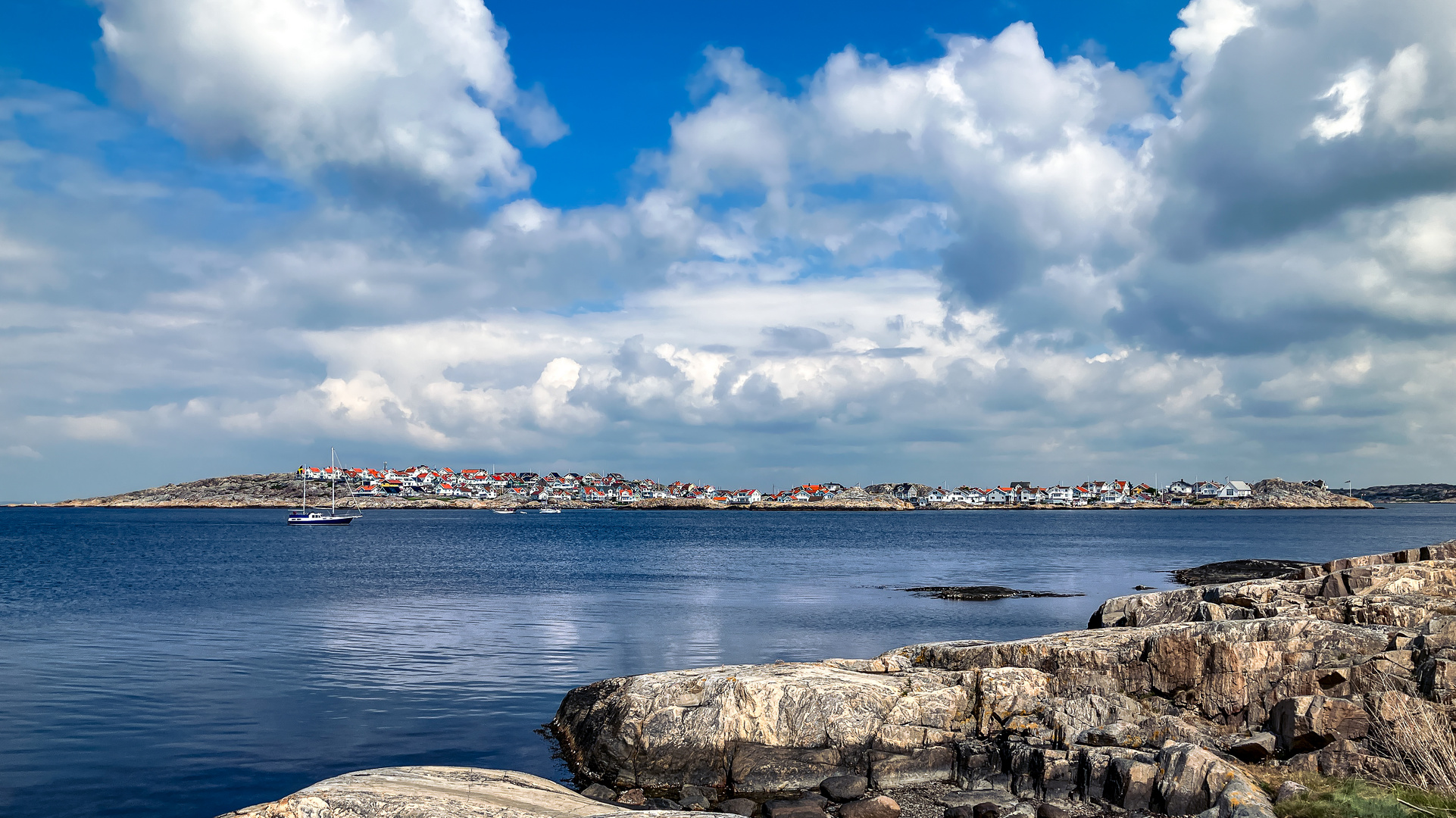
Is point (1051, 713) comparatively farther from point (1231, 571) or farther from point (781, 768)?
point (1231, 571)

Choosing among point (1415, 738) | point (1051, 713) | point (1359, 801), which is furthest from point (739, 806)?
point (1415, 738)

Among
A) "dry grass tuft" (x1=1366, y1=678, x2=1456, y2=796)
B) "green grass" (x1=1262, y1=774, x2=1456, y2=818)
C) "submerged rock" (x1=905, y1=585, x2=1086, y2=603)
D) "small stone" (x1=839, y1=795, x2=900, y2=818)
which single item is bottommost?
"submerged rock" (x1=905, y1=585, x2=1086, y2=603)

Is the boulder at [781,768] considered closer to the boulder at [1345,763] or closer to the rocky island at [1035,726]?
the rocky island at [1035,726]

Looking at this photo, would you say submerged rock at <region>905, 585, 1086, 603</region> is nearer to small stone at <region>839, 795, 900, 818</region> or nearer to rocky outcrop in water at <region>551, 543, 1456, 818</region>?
rocky outcrop in water at <region>551, 543, 1456, 818</region>

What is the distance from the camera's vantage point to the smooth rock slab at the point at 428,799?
1034 centimetres

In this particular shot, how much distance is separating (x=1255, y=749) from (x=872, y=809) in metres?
7.23

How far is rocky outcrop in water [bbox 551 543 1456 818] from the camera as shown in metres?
15.9

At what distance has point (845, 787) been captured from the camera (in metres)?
17.0

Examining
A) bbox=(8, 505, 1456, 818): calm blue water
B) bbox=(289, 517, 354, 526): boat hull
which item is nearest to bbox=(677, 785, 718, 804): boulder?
bbox=(8, 505, 1456, 818): calm blue water

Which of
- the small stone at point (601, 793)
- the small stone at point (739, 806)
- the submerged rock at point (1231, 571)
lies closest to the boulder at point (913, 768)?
the small stone at point (739, 806)

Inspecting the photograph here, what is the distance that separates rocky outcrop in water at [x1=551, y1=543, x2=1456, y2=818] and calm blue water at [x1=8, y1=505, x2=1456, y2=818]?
3.68 meters

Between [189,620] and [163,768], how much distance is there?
87.5 ft

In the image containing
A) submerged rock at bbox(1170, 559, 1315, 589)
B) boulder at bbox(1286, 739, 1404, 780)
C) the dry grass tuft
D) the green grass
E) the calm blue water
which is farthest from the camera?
submerged rock at bbox(1170, 559, 1315, 589)

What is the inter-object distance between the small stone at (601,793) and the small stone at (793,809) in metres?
3.03
